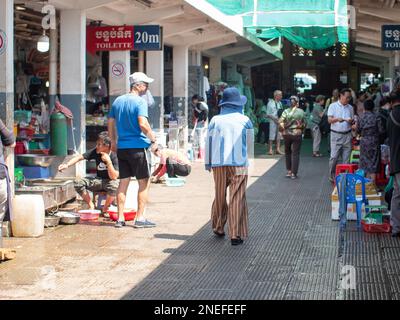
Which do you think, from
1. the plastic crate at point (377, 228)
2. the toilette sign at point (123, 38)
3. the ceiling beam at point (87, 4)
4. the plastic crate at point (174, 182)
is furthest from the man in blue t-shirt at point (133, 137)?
the toilette sign at point (123, 38)

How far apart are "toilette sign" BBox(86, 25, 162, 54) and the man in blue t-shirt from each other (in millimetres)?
5379

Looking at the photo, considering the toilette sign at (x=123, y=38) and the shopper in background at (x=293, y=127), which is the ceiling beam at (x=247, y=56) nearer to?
the shopper in background at (x=293, y=127)

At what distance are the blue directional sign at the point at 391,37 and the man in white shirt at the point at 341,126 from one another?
11.4 ft

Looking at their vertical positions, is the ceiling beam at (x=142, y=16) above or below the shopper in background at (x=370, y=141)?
above

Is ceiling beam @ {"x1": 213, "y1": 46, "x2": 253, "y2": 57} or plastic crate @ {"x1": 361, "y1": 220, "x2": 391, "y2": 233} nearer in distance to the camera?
plastic crate @ {"x1": 361, "y1": 220, "x2": 391, "y2": 233}

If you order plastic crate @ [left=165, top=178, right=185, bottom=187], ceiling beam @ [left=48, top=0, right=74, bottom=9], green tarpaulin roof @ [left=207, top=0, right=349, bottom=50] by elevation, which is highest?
green tarpaulin roof @ [left=207, top=0, right=349, bottom=50]

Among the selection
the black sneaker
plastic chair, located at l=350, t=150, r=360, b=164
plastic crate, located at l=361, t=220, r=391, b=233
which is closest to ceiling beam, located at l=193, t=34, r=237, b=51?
plastic chair, located at l=350, t=150, r=360, b=164

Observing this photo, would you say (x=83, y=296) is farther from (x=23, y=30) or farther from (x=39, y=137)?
(x=23, y=30)

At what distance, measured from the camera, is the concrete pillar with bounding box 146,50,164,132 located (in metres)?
19.6

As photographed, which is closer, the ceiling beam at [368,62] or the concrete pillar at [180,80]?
the concrete pillar at [180,80]

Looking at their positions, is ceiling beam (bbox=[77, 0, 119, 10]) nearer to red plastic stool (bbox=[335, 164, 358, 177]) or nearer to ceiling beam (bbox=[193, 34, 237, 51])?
red plastic stool (bbox=[335, 164, 358, 177])

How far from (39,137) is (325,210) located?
5.32m

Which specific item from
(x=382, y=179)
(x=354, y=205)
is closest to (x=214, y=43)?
(x=382, y=179)

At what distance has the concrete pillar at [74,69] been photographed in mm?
14164
